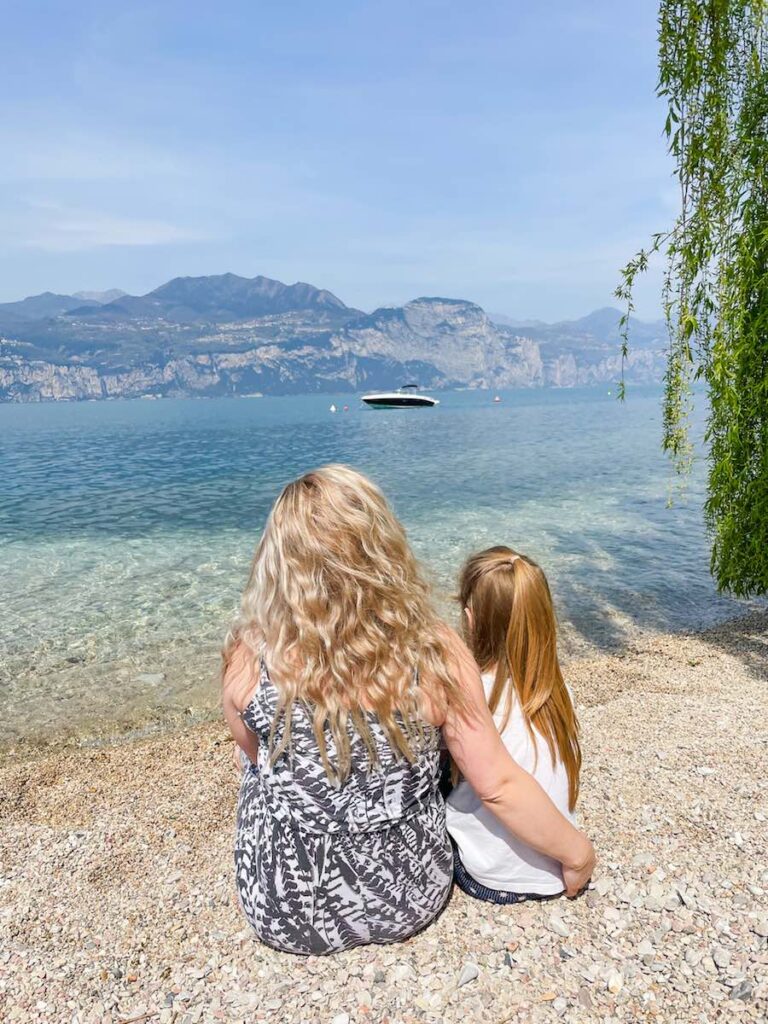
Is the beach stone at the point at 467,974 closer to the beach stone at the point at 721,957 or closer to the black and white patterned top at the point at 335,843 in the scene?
the black and white patterned top at the point at 335,843

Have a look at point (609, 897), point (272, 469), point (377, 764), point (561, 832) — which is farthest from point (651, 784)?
point (272, 469)

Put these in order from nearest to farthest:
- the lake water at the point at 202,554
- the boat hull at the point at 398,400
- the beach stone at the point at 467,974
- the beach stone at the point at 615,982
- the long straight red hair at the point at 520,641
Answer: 1. the beach stone at the point at 615,982
2. the beach stone at the point at 467,974
3. the long straight red hair at the point at 520,641
4. the lake water at the point at 202,554
5. the boat hull at the point at 398,400

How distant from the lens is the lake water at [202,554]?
29.5ft

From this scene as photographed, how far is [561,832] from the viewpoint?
3154mm

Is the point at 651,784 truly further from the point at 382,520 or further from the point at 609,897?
the point at 382,520

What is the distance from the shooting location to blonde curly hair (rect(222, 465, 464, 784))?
264 centimetres

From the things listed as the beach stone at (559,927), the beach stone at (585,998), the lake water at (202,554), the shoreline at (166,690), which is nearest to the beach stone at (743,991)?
the beach stone at (585,998)

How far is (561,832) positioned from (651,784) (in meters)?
1.89

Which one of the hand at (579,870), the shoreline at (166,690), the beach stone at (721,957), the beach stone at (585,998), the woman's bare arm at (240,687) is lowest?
the shoreline at (166,690)

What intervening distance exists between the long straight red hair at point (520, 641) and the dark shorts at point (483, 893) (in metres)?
0.56

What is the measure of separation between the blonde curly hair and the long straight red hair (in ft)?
1.99

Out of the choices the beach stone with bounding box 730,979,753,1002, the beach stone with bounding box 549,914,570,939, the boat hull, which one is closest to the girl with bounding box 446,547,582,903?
the beach stone with bounding box 549,914,570,939

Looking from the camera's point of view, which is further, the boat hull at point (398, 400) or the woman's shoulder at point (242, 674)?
the boat hull at point (398, 400)

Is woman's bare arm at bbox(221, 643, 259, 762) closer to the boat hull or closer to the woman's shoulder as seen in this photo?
the woman's shoulder
